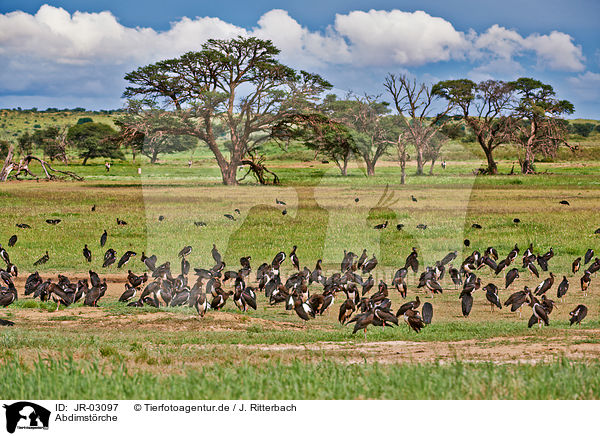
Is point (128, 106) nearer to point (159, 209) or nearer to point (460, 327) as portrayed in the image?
point (159, 209)

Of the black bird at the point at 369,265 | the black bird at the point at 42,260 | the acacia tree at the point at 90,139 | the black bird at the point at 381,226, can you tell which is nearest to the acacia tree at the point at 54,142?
the acacia tree at the point at 90,139

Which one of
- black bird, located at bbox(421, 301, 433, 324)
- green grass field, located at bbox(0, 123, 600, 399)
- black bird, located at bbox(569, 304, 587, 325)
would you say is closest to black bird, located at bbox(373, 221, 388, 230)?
green grass field, located at bbox(0, 123, 600, 399)

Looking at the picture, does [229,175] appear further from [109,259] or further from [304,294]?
[304,294]

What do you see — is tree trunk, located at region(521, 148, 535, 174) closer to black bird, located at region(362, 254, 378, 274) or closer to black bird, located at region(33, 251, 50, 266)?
black bird, located at region(362, 254, 378, 274)

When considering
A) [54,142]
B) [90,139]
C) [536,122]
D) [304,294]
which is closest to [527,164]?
[536,122]

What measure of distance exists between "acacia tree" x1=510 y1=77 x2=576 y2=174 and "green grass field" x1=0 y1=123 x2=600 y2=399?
44.7m

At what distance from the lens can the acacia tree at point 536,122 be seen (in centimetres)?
7681

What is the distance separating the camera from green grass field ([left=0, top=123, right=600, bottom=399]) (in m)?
6.75

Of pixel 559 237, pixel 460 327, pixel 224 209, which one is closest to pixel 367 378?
pixel 460 327

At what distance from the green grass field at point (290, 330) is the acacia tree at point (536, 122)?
147 ft

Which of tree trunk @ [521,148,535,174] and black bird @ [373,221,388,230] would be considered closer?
black bird @ [373,221,388,230]

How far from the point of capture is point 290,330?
12172mm

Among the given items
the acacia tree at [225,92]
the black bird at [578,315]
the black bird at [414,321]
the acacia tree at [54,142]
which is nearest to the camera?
the black bird at [414,321]

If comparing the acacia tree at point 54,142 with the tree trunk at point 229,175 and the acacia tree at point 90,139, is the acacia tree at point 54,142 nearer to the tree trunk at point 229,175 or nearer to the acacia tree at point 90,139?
the acacia tree at point 90,139
